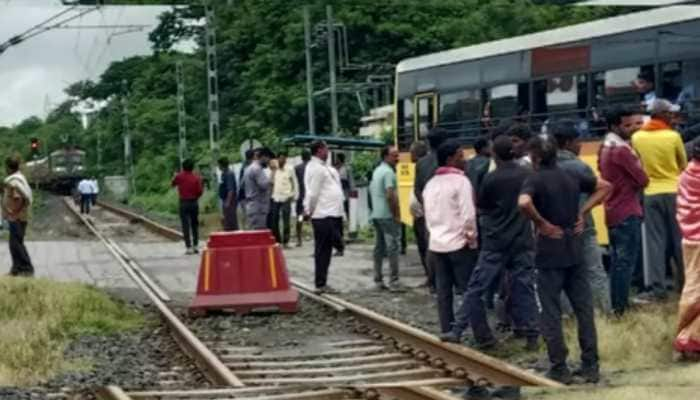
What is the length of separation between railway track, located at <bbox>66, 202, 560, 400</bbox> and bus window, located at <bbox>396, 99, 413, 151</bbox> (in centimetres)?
992

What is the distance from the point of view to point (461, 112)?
2417 cm

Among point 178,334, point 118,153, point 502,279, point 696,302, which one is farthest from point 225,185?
point 118,153

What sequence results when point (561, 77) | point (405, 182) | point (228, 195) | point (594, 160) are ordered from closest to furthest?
point (594, 160) → point (561, 77) → point (405, 182) → point (228, 195)

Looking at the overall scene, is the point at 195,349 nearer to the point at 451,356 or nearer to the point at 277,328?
the point at 277,328

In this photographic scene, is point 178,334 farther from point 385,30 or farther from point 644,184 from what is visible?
point 385,30

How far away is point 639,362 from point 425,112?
13.6 metres

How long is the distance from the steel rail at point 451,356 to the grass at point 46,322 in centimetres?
293

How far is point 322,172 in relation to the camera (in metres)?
18.5

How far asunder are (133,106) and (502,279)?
89262 mm

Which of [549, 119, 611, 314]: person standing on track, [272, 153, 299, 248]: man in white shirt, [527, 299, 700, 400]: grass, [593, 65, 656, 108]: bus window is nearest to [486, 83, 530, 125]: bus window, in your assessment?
[593, 65, 656, 108]: bus window

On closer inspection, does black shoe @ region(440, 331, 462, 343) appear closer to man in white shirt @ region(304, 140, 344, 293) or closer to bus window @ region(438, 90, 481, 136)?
man in white shirt @ region(304, 140, 344, 293)

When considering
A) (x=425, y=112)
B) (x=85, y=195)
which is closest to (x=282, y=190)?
(x=425, y=112)

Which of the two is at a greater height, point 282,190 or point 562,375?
point 282,190

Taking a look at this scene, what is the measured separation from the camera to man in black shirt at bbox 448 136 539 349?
12.6 metres
